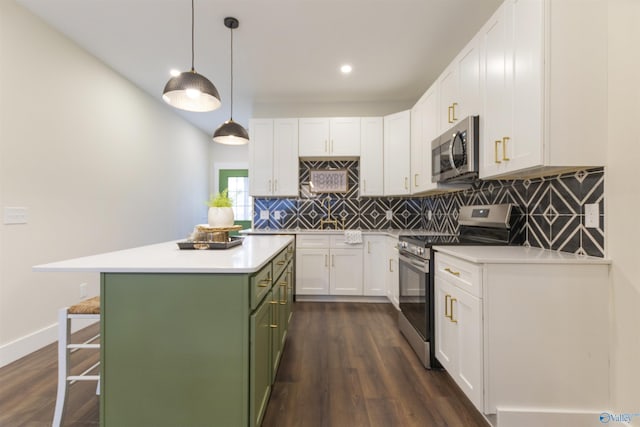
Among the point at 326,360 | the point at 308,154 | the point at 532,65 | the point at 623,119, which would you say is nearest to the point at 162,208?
the point at 308,154

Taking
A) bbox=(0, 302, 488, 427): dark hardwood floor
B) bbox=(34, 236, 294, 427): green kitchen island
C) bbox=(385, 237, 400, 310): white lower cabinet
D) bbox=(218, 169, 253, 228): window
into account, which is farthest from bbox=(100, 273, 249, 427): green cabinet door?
bbox=(218, 169, 253, 228): window

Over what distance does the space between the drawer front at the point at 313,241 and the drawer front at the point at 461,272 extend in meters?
1.72

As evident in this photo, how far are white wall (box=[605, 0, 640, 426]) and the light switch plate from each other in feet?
12.8

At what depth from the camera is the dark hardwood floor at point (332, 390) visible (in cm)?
156

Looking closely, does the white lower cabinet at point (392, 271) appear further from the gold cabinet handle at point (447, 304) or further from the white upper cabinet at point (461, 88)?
the white upper cabinet at point (461, 88)

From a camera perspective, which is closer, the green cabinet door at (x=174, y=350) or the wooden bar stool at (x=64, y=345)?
the green cabinet door at (x=174, y=350)

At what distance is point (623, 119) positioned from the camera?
4.44 ft

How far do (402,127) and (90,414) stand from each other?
3792 millimetres

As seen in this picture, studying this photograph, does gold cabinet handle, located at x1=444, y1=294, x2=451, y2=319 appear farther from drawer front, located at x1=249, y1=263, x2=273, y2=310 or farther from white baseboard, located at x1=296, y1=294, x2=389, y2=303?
white baseboard, located at x1=296, y1=294, x2=389, y2=303

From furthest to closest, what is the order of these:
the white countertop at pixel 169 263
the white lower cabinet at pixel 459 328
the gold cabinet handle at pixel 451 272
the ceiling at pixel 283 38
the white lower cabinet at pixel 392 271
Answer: the white lower cabinet at pixel 392 271, the ceiling at pixel 283 38, the gold cabinet handle at pixel 451 272, the white lower cabinet at pixel 459 328, the white countertop at pixel 169 263

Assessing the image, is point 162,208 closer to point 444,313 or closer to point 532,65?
point 444,313

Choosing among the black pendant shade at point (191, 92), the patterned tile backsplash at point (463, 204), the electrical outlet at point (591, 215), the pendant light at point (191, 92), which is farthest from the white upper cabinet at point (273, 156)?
the electrical outlet at point (591, 215)

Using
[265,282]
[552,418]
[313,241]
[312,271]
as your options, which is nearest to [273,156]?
[313,241]

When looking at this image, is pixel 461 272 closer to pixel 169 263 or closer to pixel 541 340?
pixel 541 340
